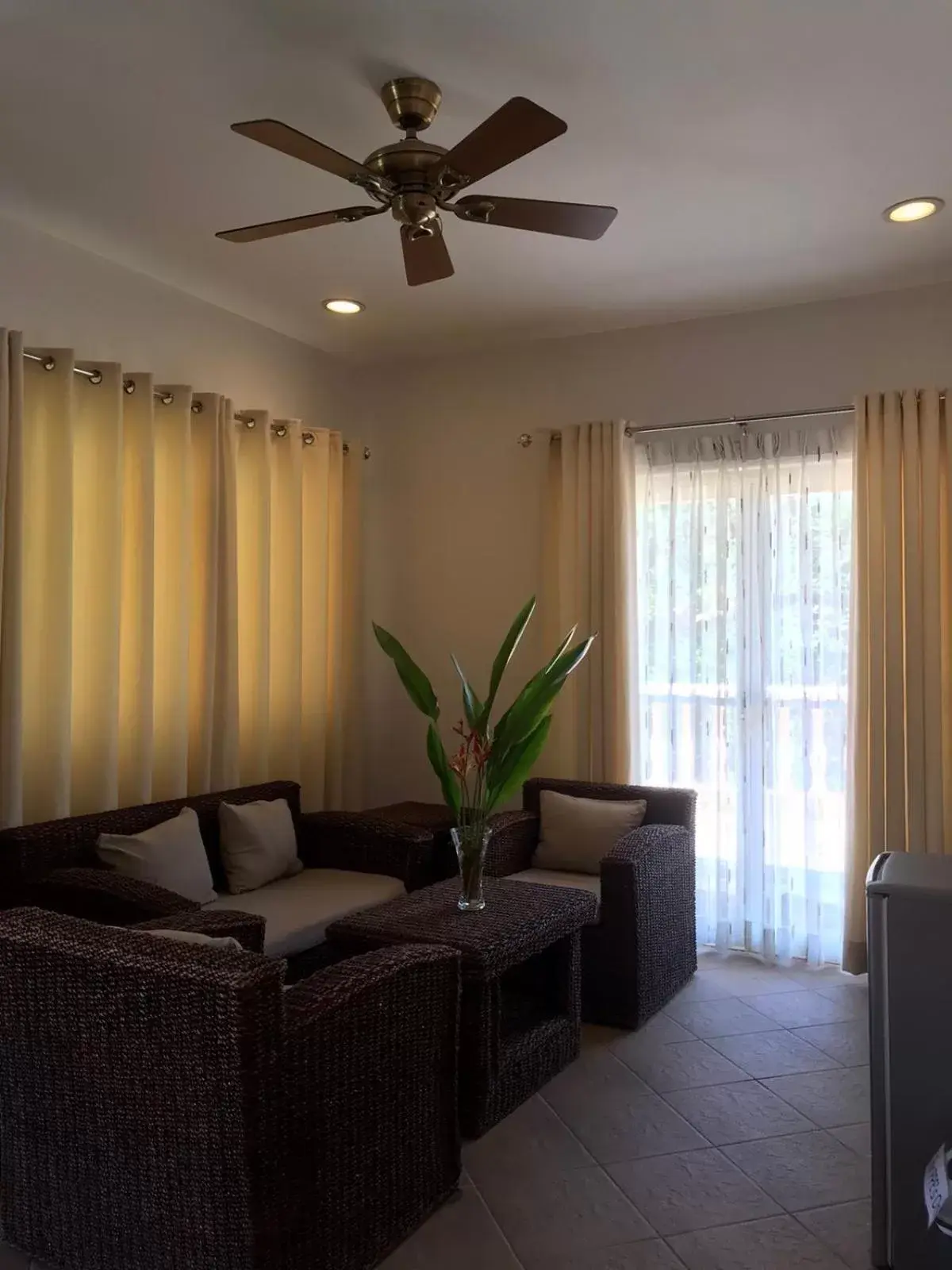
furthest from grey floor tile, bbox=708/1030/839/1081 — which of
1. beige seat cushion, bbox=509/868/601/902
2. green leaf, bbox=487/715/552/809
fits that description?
green leaf, bbox=487/715/552/809

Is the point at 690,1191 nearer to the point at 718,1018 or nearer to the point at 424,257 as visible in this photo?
the point at 718,1018

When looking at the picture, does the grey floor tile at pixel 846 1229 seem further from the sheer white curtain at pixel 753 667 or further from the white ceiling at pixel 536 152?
the white ceiling at pixel 536 152

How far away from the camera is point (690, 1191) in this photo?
2.27 meters

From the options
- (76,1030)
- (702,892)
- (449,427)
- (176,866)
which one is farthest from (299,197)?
(702,892)

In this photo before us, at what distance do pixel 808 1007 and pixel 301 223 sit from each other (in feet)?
9.76

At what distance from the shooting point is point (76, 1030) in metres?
1.79

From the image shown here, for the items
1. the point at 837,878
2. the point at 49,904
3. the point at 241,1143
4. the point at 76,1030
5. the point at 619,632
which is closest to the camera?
the point at 241,1143

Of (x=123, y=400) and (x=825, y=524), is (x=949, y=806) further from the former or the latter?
(x=123, y=400)

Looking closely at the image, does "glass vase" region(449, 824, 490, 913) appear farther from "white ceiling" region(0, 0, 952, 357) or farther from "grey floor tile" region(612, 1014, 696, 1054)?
"white ceiling" region(0, 0, 952, 357)

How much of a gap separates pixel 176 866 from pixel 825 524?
8.85ft

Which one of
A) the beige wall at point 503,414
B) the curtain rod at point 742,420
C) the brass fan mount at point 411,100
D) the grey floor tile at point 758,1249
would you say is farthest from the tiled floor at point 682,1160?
the brass fan mount at point 411,100

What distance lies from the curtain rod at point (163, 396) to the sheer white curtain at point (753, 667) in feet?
4.64

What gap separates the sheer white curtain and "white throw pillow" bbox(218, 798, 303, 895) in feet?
4.98

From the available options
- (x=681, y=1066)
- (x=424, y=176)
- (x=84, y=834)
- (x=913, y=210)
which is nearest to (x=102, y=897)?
(x=84, y=834)
